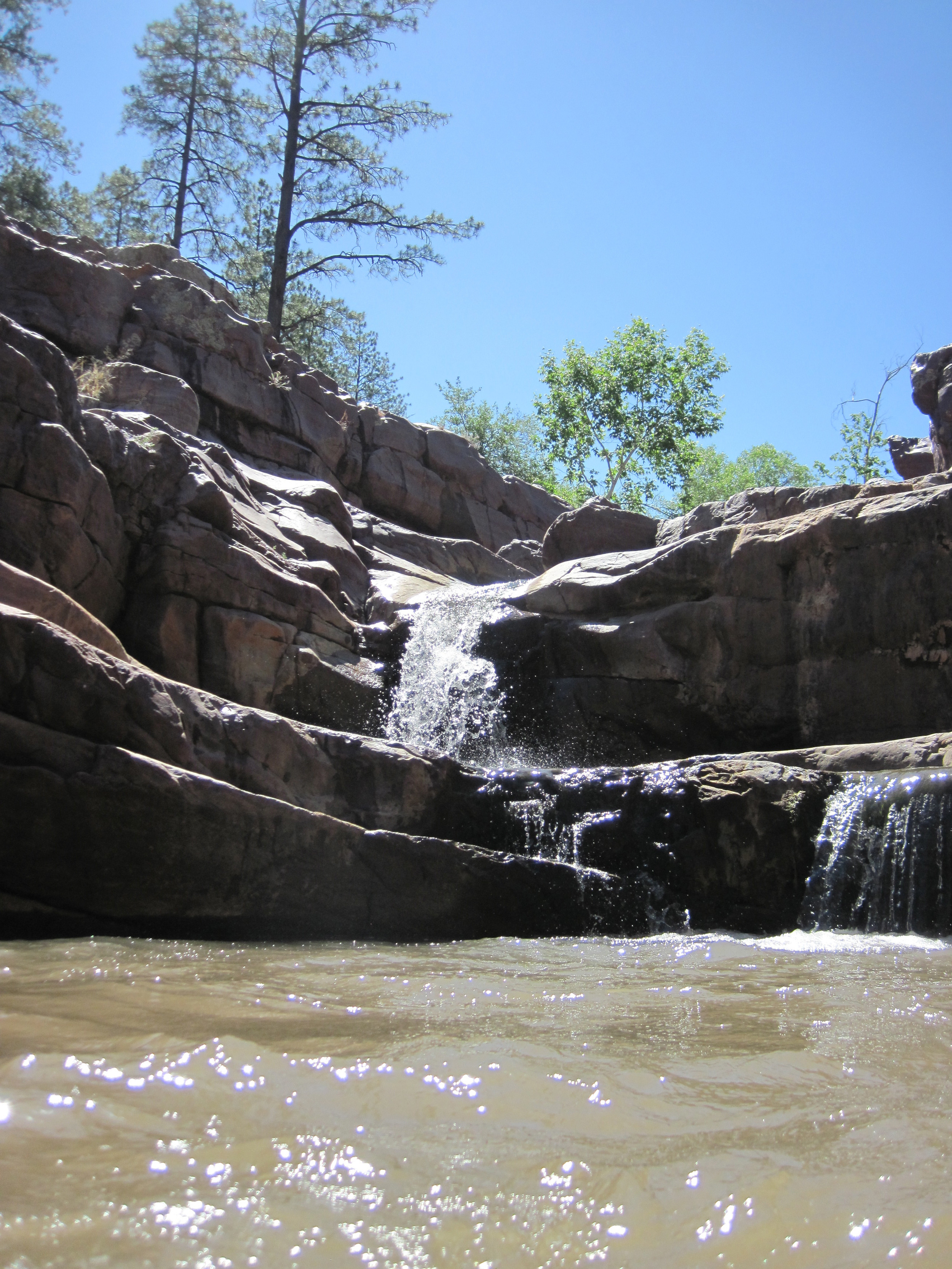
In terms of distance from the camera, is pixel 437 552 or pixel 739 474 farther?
pixel 739 474

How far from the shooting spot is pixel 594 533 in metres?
16.3

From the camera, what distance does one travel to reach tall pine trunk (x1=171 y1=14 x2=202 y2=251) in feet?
90.1

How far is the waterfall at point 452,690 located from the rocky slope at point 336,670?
10.0 inches

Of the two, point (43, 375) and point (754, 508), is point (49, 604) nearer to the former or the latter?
point (43, 375)

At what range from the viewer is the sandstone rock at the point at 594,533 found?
16.3m

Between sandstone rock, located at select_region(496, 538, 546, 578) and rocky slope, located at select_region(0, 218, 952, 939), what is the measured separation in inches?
80.7

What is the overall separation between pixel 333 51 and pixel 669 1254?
1167 inches

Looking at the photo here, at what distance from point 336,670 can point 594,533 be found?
6.16 metres

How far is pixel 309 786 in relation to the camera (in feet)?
23.9

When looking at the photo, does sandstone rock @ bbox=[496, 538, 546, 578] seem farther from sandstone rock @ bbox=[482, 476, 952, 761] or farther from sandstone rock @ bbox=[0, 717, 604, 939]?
sandstone rock @ bbox=[0, 717, 604, 939]

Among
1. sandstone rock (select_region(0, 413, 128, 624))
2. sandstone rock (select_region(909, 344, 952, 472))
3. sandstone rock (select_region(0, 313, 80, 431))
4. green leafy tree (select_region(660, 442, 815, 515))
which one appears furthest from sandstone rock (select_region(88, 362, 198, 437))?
green leafy tree (select_region(660, 442, 815, 515))

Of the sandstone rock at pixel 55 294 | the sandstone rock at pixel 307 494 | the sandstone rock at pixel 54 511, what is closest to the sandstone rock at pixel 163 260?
the sandstone rock at pixel 55 294

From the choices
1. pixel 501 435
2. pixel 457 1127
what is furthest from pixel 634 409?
pixel 457 1127

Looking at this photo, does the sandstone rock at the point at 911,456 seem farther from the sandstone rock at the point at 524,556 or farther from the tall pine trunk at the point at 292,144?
the tall pine trunk at the point at 292,144
